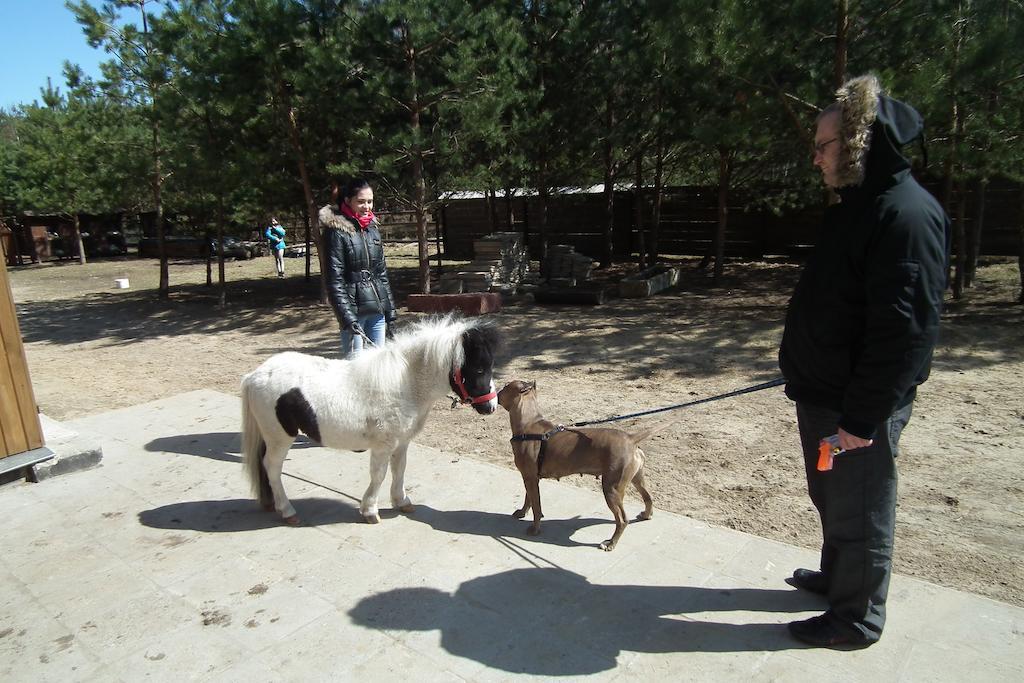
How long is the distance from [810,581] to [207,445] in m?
4.54

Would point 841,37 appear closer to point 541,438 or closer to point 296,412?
point 541,438

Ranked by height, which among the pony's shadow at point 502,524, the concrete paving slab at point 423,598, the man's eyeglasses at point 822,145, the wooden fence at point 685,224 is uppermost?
the wooden fence at point 685,224

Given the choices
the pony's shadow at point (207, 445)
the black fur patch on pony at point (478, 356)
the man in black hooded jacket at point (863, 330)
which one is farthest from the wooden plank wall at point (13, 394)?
the man in black hooded jacket at point (863, 330)

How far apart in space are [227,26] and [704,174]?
10.6 m

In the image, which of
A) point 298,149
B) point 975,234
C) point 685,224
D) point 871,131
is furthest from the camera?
point 685,224

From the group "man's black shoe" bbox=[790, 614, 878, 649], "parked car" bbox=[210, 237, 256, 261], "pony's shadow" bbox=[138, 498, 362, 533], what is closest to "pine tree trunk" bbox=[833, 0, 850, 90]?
"man's black shoe" bbox=[790, 614, 878, 649]

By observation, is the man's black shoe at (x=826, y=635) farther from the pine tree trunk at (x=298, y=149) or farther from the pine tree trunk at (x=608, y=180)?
the pine tree trunk at (x=608, y=180)

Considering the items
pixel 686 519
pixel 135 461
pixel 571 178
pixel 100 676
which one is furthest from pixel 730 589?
pixel 571 178

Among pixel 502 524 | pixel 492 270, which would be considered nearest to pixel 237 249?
pixel 492 270

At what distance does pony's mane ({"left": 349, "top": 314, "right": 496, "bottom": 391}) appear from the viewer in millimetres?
3523

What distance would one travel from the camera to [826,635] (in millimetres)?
2613

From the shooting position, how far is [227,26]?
10.2 m

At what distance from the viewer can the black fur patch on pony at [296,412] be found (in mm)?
3619

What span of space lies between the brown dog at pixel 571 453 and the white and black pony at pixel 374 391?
0.63 feet
